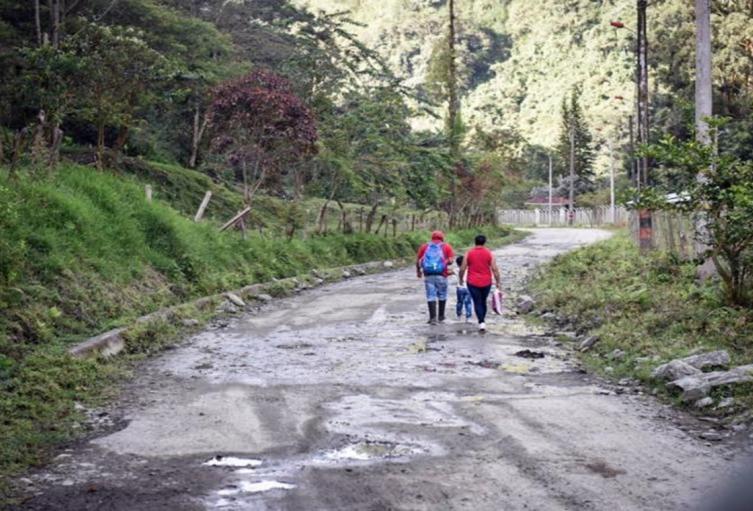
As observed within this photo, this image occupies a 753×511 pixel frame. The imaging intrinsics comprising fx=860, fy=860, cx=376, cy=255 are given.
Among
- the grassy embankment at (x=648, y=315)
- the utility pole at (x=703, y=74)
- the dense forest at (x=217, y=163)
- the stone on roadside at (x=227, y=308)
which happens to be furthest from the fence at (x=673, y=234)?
the stone on roadside at (x=227, y=308)

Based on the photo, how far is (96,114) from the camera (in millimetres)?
19844

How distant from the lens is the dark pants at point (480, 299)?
14594 millimetres

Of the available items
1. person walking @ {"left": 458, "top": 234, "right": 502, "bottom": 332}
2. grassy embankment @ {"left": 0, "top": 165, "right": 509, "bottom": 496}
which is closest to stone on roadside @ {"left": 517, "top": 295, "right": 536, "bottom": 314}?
person walking @ {"left": 458, "top": 234, "right": 502, "bottom": 332}

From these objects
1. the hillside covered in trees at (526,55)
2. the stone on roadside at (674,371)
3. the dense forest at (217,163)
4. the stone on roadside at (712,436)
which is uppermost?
the hillside covered in trees at (526,55)

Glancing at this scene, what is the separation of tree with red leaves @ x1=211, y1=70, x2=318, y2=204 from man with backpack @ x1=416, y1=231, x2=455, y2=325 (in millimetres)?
7961

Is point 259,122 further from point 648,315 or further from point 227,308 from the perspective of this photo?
point 648,315

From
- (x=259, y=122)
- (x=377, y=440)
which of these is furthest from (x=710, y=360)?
(x=259, y=122)

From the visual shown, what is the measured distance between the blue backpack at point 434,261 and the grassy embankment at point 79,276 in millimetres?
4390

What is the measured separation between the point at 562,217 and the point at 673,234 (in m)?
73.7

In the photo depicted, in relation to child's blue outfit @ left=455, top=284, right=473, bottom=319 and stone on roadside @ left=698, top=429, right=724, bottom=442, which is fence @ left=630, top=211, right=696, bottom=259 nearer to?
child's blue outfit @ left=455, top=284, right=473, bottom=319

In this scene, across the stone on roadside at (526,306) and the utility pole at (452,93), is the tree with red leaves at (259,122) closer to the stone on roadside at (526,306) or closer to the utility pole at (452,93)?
the stone on roadside at (526,306)

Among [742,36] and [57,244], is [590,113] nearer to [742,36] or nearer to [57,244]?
[742,36]

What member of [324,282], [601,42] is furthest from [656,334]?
[601,42]

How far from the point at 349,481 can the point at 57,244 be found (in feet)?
28.5
